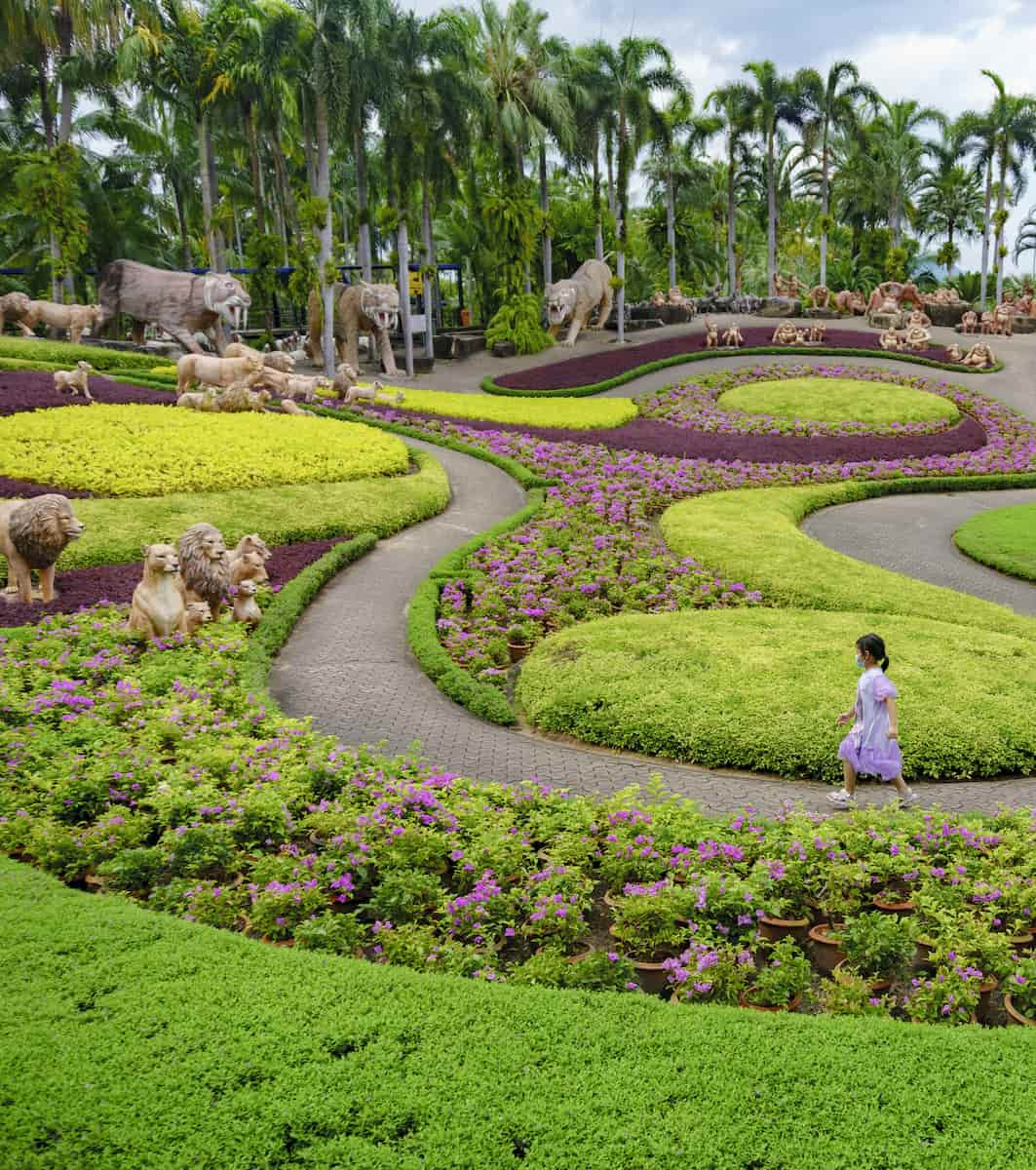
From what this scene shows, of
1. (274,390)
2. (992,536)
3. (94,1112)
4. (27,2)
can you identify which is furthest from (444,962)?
(27,2)

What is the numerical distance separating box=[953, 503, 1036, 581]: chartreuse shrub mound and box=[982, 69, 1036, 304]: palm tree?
1308 inches

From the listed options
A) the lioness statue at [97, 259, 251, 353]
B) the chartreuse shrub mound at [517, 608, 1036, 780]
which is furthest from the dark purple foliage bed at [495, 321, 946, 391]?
the chartreuse shrub mound at [517, 608, 1036, 780]

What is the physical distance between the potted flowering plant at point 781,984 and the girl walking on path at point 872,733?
2895 millimetres

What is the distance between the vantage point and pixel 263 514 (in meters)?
16.0

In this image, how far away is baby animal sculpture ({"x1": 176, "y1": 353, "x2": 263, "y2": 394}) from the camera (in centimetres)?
2195

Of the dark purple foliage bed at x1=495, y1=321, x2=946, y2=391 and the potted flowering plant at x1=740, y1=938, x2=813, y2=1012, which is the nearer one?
the potted flowering plant at x1=740, y1=938, x2=813, y2=1012

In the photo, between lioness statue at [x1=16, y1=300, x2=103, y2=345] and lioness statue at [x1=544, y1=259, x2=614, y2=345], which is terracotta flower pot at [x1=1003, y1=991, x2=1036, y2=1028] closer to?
lioness statue at [x1=16, y1=300, x2=103, y2=345]

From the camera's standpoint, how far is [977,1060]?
16.2 feet

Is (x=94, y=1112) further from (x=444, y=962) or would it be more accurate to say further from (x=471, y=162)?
(x=471, y=162)

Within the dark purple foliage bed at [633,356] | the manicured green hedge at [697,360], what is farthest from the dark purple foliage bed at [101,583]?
the dark purple foliage bed at [633,356]

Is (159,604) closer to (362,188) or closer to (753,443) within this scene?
(753,443)

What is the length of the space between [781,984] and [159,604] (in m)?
7.76

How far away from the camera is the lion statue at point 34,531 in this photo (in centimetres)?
1150

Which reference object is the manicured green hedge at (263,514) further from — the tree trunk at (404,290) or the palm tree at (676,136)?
the palm tree at (676,136)
